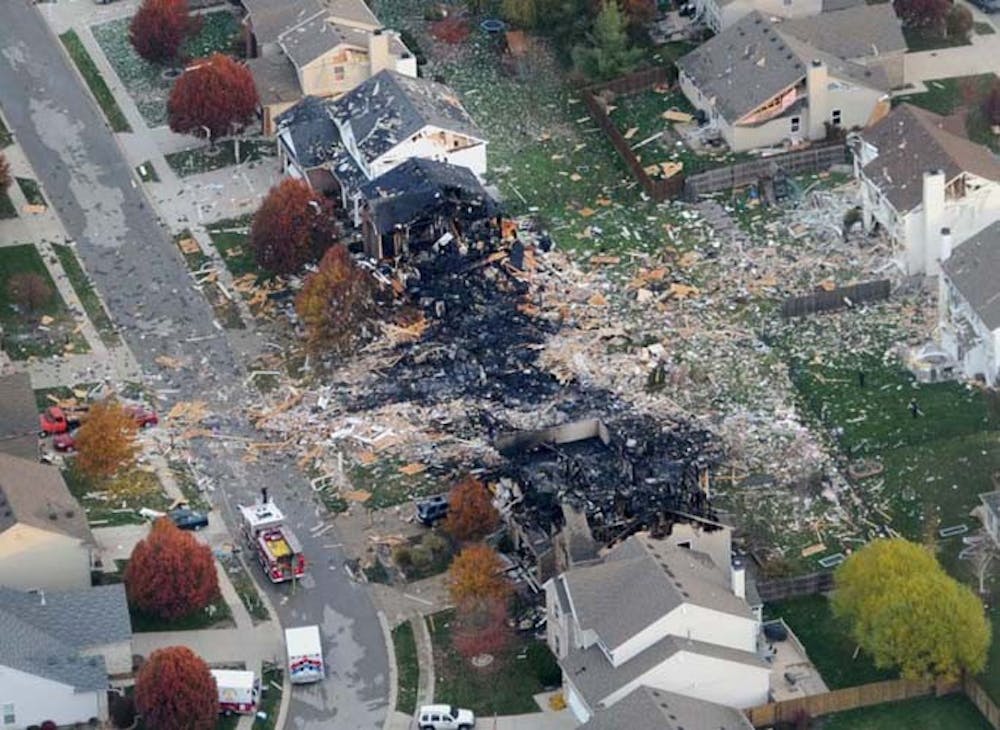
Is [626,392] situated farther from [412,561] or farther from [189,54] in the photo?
[189,54]

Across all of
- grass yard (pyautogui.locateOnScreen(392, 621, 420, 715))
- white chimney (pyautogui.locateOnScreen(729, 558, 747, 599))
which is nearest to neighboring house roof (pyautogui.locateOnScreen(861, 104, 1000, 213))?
white chimney (pyautogui.locateOnScreen(729, 558, 747, 599))

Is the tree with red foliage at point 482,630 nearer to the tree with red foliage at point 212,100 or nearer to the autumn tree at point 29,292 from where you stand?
the autumn tree at point 29,292

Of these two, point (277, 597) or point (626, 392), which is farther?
point (626, 392)

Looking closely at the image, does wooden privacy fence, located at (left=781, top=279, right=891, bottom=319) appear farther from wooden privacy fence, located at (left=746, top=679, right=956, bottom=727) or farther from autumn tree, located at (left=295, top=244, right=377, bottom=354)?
wooden privacy fence, located at (left=746, top=679, right=956, bottom=727)

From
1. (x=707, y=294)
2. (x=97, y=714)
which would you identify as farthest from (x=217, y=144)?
(x=97, y=714)

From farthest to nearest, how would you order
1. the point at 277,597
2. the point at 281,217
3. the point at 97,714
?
1. the point at 281,217
2. the point at 277,597
3. the point at 97,714

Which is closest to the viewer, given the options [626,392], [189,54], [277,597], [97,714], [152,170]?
[97,714]

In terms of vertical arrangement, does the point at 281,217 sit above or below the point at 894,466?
above
